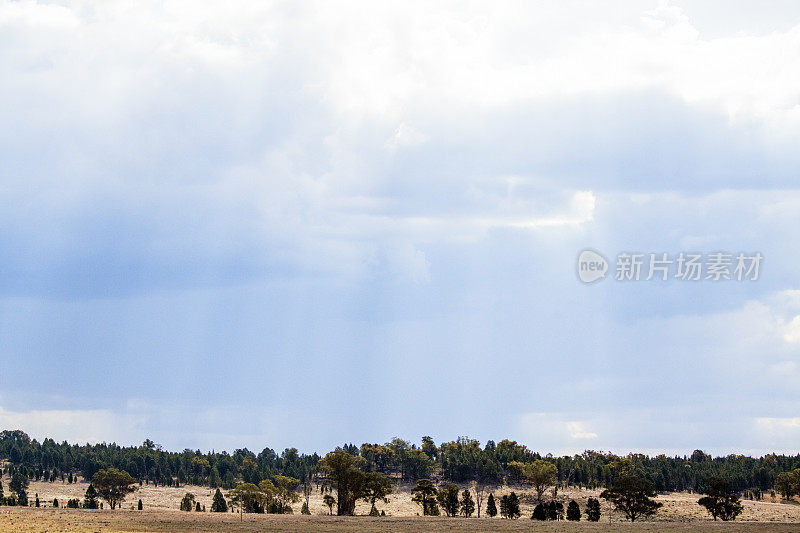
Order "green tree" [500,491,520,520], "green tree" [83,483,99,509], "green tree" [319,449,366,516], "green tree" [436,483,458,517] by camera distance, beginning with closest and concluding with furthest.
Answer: "green tree" [500,491,520,520]
"green tree" [319,449,366,516]
"green tree" [436,483,458,517]
"green tree" [83,483,99,509]

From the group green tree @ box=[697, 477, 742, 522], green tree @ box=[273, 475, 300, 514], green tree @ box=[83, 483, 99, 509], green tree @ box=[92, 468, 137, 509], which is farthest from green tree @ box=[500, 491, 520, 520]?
green tree @ box=[83, 483, 99, 509]

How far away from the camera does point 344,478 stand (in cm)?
15238

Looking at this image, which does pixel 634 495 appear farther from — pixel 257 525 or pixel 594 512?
pixel 257 525

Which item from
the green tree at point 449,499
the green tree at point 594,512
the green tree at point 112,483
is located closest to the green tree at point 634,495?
the green tree at point 594,512

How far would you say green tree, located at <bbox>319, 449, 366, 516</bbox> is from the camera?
151625 mm

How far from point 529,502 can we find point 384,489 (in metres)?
55.6

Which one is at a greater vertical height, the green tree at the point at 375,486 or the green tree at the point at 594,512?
the green tree at the point at 375,486

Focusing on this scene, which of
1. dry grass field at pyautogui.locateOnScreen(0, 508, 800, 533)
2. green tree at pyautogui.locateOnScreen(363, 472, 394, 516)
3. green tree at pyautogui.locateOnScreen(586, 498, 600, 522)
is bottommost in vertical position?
green tree at pyautogui.locateOnScreen(586, 498, 600, 522)

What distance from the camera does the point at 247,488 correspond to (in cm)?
15700

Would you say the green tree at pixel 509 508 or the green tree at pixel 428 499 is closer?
the green tree at pixel 509 508

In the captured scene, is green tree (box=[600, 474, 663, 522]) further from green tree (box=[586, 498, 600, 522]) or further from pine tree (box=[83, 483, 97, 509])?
pine tree (box=[83, 483, 97, 509])

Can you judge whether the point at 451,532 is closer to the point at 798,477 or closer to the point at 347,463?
the point at 347,463

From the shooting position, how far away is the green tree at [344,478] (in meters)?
152

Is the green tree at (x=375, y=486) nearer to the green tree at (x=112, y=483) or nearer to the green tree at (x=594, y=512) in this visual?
the green tree at (x=594, y=512)
